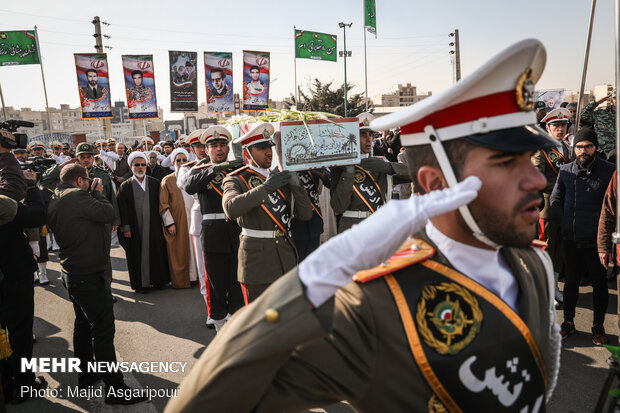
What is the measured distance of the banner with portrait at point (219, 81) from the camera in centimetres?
1586

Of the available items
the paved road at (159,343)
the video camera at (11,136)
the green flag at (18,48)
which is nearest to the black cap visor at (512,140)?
the paved road at (159,343)

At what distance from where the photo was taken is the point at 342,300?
1120 mm

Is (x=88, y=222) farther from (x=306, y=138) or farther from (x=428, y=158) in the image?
(x=428, y=158)

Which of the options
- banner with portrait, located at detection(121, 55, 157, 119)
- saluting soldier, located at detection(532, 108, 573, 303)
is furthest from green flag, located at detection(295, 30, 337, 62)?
saluting soldier, located at detection(532, 108, 573, 303)

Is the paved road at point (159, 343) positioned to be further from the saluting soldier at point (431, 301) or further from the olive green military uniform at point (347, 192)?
the saluting soldier at point (431, 301)

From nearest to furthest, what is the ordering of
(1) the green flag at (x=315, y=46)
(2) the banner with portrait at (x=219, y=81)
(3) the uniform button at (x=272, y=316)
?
(3) the uniform button at (x=272, y=316)
(2) the banner with portrait at (x=219, y=81)
(1) the green flag at (x=315, y=46)

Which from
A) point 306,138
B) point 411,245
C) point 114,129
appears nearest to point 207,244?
point 306,138

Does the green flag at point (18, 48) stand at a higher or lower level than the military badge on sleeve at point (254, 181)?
higher

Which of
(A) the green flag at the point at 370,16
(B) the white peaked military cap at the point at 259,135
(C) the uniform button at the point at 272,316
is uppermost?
(A) the green flag at the point at 370,16

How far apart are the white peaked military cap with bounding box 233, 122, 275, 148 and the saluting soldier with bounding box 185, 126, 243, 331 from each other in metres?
0.76

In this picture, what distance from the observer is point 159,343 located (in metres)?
4.94

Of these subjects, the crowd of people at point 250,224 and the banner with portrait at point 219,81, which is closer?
the crowd of people at point 250,224

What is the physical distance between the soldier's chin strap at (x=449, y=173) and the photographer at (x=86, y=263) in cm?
345

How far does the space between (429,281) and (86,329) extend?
3740 mm
